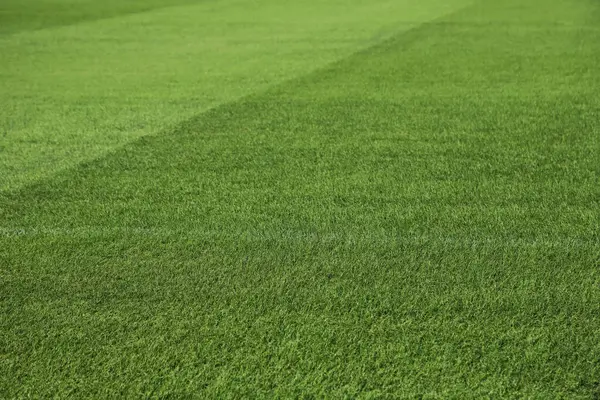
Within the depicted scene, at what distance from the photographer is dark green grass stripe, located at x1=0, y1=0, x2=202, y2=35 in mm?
11700

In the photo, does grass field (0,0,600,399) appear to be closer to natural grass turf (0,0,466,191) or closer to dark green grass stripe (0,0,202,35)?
natural grass turf (0,0,466,191)

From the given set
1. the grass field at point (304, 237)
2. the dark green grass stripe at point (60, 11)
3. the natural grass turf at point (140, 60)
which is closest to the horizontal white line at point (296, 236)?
the grass field at point (304, 237)

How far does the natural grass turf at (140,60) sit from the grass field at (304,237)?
47 millimetres

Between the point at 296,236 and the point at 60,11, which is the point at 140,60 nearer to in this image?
the point at 296,236

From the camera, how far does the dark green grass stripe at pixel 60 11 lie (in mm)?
11700

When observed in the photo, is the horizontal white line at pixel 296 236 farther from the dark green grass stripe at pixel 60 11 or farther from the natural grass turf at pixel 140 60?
the dark green grass stripe at pixel 60 11

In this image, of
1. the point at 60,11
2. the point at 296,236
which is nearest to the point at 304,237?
the point at 296,236

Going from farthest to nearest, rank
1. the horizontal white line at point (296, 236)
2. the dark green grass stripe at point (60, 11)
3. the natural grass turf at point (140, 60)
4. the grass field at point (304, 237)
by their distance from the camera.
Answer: the dark green grass stripe at point (60, 11) → the natural grass turf at point (140, 60) → the horizontal white line at point (296, 236) → the grass field at point (304, 237)

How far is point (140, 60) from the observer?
7793mm

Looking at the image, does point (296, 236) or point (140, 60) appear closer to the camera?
point (296, 236)

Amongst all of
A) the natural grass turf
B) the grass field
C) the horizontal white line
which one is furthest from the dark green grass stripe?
the horizontal white line

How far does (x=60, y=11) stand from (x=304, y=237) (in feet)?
41.3

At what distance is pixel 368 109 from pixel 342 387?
3346 mm

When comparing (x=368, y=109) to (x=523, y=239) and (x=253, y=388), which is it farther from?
(x=253, y=388)
